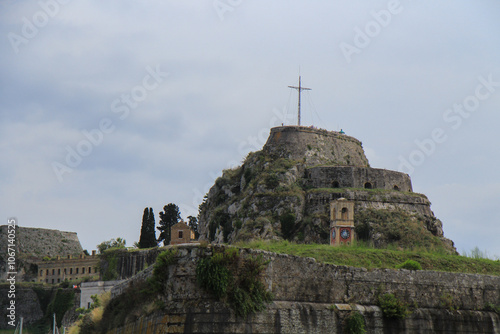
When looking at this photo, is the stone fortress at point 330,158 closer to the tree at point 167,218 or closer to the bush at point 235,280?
the tree at point 167,218

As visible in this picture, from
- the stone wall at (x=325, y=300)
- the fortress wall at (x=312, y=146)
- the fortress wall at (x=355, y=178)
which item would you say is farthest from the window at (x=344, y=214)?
the fortress wall at (x=312, y=146)

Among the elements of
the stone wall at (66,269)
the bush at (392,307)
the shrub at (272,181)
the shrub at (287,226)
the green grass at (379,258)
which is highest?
the shrub at (272,181)

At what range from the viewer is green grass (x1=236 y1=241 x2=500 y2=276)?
27203mm

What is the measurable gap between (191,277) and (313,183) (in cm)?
4779

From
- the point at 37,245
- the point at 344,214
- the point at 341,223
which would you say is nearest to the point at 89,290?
the point at 37,245

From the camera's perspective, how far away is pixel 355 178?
221 ft

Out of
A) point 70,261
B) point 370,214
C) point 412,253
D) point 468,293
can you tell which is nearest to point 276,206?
point 370,214

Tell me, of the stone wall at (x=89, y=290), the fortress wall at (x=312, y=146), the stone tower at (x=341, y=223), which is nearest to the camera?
the stone tower at (x=341, y=223)

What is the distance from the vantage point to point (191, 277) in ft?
71.6

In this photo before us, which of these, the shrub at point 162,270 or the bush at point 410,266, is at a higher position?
→ the bush at point 410,266

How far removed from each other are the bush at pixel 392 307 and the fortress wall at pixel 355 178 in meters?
42.6

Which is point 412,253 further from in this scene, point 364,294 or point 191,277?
point 191,277

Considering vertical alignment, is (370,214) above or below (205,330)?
above

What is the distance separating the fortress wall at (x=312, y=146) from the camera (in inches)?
2911
